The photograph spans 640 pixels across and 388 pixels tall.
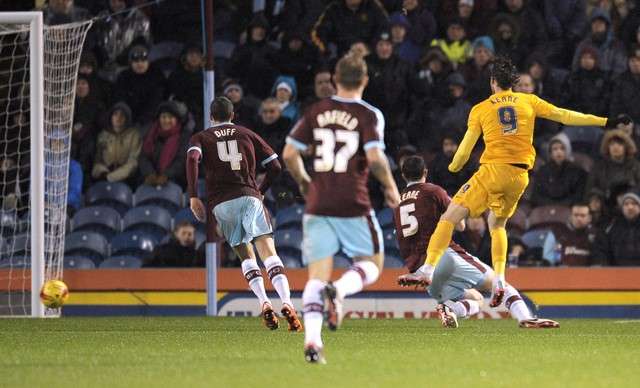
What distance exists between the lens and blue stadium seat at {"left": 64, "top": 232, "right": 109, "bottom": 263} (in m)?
18.2

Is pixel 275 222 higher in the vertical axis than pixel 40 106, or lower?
lower

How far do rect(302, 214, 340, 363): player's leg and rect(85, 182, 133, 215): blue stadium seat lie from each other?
10.1 m

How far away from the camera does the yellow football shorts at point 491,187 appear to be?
1236cm

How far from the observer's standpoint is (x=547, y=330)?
1270cm

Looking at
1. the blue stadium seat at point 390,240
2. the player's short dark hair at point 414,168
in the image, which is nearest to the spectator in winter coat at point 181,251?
the blue stadium seat at point 390,240

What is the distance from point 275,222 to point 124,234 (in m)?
2.09

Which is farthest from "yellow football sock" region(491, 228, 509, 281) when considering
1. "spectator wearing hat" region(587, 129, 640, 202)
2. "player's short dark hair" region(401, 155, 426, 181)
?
"spectator wearing hat" region(587, 129, 640, 202)

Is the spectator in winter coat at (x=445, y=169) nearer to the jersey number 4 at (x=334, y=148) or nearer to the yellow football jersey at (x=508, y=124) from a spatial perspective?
the yellow football jersey at (x=508, y=124)

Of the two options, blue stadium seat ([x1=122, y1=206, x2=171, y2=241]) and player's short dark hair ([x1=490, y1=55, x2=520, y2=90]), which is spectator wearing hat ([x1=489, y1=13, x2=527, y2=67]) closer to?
blue stadium seat ([x1=122, y1=206, x2=171, y2=241])

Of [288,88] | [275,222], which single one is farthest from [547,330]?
[288,88]

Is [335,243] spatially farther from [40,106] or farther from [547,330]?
[40,106]

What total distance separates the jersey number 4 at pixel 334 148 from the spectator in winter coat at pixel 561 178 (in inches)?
341

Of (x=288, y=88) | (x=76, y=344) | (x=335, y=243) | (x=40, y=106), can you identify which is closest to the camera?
Result: (x=335, y=243)

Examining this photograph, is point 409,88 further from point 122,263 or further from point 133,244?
point 122,263
